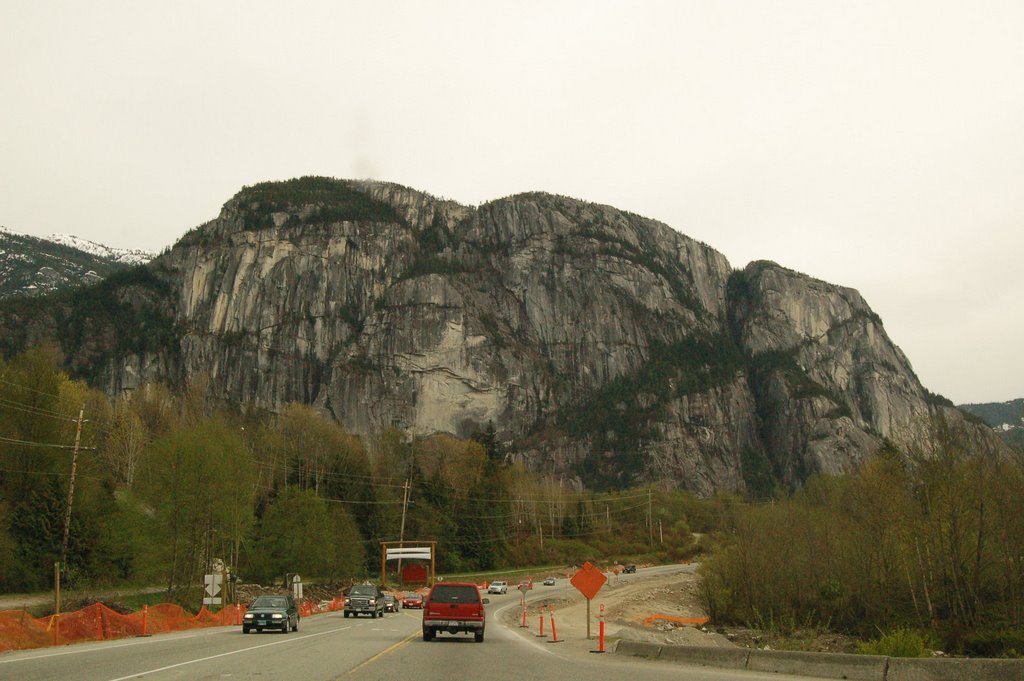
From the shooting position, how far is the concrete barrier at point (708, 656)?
1998cm

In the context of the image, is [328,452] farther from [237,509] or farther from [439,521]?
[237,509]

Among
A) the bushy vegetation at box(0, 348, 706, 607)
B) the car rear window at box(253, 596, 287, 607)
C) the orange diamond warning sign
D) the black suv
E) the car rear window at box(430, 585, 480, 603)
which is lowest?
the black suv

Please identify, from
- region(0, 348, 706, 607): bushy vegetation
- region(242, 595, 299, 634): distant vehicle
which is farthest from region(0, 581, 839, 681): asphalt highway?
region(0, 348, 706, 607): bushy vegetation

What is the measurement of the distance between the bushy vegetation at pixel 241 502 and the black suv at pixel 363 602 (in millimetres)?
11323

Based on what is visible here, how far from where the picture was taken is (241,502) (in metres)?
59.2

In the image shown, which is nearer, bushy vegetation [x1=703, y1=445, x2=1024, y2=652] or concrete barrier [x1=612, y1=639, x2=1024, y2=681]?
concrete barrier [x1=612, y1=639, x2=1024, y2=681]

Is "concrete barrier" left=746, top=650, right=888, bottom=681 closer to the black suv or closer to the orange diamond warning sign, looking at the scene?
the orange diamond warning sign

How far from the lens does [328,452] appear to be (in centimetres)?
11006

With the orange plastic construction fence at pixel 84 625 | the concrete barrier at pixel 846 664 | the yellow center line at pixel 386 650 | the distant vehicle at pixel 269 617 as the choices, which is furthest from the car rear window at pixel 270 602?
the concrete barrier at pixel 846 664

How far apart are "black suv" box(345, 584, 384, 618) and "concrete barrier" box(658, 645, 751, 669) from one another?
91.1ft

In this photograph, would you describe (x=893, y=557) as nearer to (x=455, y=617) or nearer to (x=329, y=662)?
(x=455, y=617)

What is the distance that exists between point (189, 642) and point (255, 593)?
4240 centimetres

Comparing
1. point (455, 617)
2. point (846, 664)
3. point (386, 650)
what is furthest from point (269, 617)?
point (846, 664)

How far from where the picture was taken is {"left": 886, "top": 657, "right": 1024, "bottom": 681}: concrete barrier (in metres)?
14.7
